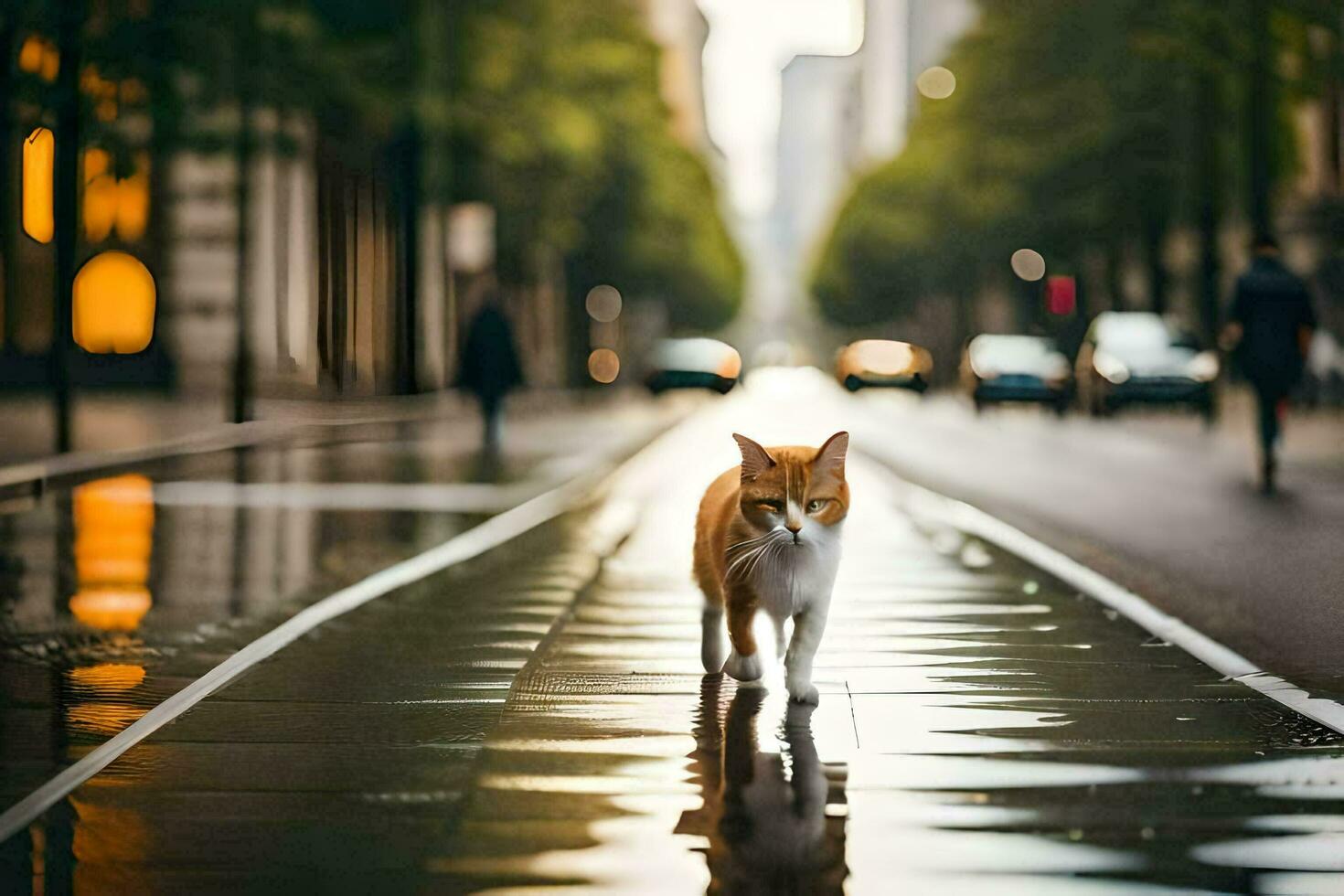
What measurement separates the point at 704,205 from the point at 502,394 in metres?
93.4

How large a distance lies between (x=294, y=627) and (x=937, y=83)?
89608 mm

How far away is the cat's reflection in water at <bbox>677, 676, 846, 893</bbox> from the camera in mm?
6023

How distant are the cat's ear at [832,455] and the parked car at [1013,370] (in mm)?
44513

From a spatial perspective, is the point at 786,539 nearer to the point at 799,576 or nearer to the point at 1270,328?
the point at 799,576

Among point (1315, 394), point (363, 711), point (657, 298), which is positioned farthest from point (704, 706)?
point (657, 298)

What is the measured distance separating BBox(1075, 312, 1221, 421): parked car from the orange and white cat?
125 feet

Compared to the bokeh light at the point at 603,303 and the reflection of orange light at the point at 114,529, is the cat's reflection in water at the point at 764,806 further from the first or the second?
the bokeh light at the point at 603,303

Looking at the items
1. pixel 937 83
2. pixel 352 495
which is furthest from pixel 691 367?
pixel 352 495

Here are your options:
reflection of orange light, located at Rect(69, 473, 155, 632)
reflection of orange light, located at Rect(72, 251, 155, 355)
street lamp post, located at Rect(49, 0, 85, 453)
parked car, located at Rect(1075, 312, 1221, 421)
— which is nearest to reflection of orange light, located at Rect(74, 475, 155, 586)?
reflection of orange light, located at Rect(69, 473, 155, 632)

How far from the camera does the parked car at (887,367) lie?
74500mm

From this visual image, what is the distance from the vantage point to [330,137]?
179ft

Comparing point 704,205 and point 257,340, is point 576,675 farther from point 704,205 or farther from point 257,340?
point 704,205

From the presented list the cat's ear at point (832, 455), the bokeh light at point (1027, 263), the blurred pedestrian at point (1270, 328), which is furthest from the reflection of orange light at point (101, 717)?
the bokeh light at point (1027, 263)

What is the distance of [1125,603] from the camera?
12.8m
